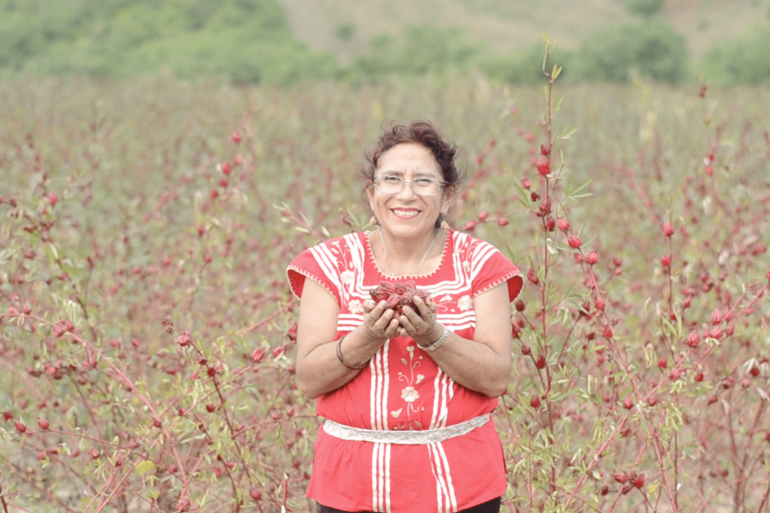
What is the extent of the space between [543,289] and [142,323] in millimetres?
2410

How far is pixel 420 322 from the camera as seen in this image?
5.61ft

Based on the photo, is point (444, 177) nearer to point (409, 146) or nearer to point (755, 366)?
point (409, 146)

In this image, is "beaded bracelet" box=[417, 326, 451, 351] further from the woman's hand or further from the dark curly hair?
the dark curly hair

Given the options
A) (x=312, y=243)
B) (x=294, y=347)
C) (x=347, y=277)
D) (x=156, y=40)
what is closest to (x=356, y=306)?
(x=347, y=277)

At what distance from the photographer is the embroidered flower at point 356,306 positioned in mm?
1938

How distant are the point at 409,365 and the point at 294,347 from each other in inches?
54.6

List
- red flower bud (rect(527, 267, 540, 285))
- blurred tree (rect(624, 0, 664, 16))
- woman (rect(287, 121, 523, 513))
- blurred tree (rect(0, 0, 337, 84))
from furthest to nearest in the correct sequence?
blurred tree (rect(624, 0, 664, 16)), blurred tree (rect(0, 0, 337, 84)), red flower bud (rect(527, 267, 540, 285)), woman (rect(287, 121, 523, 513))

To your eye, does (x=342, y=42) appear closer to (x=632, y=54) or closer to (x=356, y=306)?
(x=632, y=54)

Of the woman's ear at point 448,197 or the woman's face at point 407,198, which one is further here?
the woman's ear at point 448,197

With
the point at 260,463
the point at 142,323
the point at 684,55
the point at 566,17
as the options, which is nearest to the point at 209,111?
Answer: the point at 142,323

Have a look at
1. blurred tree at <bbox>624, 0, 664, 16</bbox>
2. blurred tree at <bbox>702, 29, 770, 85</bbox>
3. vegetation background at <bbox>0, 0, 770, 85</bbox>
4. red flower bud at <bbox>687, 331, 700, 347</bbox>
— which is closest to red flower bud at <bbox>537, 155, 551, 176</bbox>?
red flower bud at <bbox>687, 331, 700, 347</bbox>

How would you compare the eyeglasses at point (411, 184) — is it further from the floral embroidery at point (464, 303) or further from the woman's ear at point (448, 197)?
the floral embroidery at point (464, 303)

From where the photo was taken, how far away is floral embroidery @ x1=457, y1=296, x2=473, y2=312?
1.93 m

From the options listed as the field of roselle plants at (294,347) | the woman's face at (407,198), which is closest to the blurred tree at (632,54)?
the field of roselle plants at (294,347)
